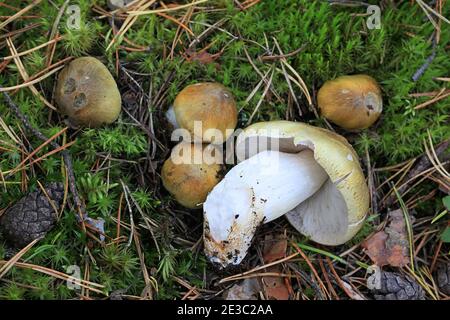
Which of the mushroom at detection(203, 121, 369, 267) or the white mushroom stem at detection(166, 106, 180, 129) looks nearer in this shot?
the mushroom at detection(203, 121, 369, 267)

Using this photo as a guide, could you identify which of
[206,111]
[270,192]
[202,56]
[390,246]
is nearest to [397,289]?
[390,246]

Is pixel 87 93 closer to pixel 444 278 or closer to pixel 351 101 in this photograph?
pixel 351 101

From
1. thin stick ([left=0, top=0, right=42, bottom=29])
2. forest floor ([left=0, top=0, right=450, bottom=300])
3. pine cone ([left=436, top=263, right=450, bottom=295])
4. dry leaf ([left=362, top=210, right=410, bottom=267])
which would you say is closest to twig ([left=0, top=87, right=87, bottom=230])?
forest floor ([left=0, top=0, right=450, bottom=300])

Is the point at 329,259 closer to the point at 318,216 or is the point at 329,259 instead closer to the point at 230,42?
the point at 318,216

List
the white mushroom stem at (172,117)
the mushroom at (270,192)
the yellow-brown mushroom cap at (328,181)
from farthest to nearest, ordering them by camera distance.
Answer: the white mushroom stem at (172,117) < the mushroom at (270,192) < the yellow-brown mushroom cap at (328,181)

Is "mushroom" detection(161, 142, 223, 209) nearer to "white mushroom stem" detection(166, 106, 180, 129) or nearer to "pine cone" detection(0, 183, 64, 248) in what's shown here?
"white mushroom stem" detection(166, 106, 180, 129)

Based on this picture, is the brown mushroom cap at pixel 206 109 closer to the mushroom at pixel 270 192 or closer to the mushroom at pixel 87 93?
the mushroom at pixel 270 192

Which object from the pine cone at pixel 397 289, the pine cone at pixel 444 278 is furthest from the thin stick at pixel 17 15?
the pine cone at pixel 444 278
